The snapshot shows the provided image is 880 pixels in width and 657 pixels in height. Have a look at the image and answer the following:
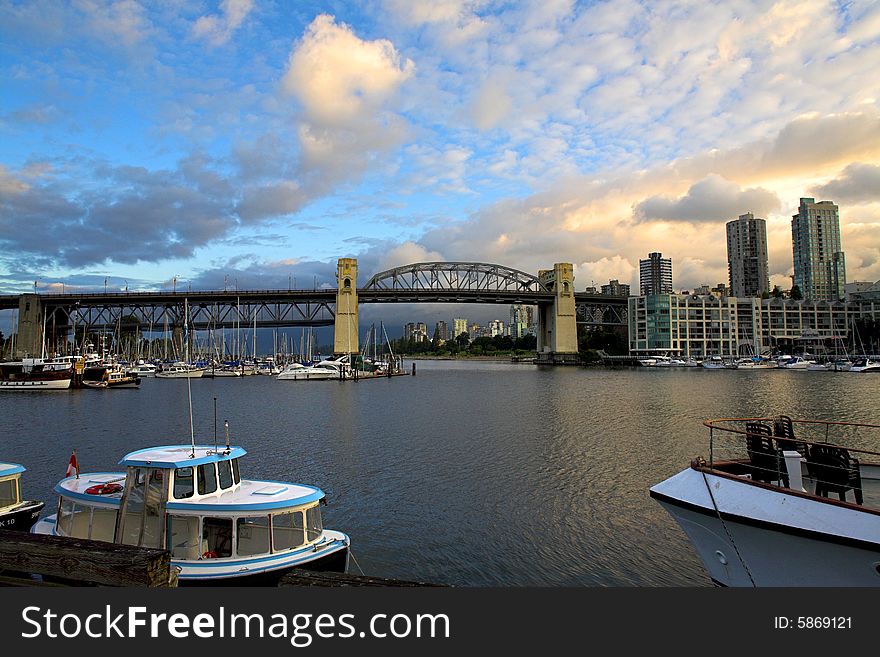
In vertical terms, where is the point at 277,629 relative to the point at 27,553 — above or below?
below

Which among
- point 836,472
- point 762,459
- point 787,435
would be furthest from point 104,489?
point 836,472

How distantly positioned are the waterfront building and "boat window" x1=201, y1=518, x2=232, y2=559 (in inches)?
5771

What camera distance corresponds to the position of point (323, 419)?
39969 millimetres

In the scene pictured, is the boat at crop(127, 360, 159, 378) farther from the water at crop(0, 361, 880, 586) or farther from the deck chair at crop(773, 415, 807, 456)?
the deck chair at crop(773, 415, 807, 456)

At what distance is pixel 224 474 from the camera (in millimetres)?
11039

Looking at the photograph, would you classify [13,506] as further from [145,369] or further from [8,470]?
[145,369]

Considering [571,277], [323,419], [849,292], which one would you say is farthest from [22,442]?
[849,292]

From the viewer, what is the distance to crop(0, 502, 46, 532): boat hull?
12875mm

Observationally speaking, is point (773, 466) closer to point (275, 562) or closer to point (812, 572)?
point (812, 572)

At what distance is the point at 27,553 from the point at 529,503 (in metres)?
14.5

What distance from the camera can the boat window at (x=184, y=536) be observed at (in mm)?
10117

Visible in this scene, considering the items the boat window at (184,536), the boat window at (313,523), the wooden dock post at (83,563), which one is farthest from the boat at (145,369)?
the wooden dock post at (83,563)

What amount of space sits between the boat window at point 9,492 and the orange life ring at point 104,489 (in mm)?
4014

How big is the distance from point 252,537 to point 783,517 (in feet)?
29.5
